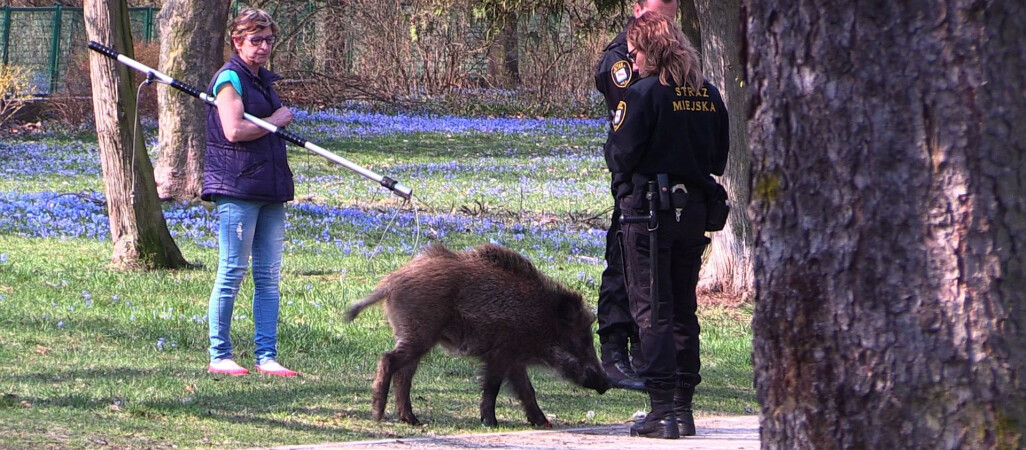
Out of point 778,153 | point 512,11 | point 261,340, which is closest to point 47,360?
point 261,340

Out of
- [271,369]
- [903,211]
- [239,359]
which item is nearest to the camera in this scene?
[903,211]

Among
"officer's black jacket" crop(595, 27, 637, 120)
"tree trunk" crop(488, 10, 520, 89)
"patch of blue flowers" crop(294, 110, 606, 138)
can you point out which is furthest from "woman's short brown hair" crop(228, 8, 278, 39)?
"tree trunk" crop(488, 10, 520, 89)

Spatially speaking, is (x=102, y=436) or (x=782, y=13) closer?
(x=782, y=13)

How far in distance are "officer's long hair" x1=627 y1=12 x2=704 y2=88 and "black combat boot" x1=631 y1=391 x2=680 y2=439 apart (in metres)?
1.48

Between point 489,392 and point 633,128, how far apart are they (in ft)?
5.03

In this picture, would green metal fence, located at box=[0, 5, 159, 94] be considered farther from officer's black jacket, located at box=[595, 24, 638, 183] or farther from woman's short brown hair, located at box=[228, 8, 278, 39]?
officer's black jacket, located at box=[595, 24, 638, 183]

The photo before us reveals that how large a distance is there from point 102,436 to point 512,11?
12504 millimetres

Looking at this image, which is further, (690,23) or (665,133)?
(690,23)

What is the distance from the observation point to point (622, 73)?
706 centimetres

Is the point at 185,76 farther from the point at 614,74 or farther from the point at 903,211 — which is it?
the point at 903,211

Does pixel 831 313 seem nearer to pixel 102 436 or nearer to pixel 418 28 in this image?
pixel 102 436

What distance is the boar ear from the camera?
711 cm

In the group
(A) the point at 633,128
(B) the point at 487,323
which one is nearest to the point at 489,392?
(B) the point at 487,323

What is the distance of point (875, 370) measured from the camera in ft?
10.4
